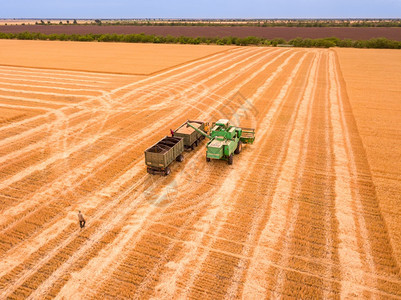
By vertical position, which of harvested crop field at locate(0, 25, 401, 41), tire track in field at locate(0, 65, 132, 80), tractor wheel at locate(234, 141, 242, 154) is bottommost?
tractor wheel at locate(234, 141, 242, 154)

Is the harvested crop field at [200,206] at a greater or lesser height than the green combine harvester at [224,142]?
lesser

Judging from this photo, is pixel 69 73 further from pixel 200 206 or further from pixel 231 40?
pixel 231 40

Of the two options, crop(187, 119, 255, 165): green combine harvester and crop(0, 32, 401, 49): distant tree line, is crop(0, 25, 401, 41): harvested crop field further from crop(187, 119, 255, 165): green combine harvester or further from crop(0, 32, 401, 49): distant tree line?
crop(187, 119, 255, 165): green combine harvester

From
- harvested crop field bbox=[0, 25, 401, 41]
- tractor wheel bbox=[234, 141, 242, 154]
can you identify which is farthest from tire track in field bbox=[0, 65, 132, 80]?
harvested crop field bbox=[0, 25, 401, 41]

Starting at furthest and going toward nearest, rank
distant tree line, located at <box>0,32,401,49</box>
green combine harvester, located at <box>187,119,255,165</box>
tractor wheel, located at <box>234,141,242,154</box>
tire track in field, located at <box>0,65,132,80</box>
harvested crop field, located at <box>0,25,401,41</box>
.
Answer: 1. harvested crop field, located at <box>0,25,401,41</box>
2. distant tree line, located at <box>0,32,401,49</box>
3. tire track in field, located at <box>0,65,132,80</box>
4. tractor wheel, located at <box>234,141,242,154</box>
5. green combine harvester, located at <box>187,119,255,165</box>

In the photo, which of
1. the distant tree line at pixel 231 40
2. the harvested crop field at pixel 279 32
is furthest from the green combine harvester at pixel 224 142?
the harvested crop field at pixel 279 32

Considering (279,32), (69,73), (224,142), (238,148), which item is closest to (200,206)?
(224,142)

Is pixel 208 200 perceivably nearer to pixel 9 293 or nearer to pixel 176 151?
pixel 176 151

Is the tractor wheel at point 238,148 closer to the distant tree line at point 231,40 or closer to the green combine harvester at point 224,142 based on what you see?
the green combine harvester at point 224,142

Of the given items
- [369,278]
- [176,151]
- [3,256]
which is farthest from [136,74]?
[369,278]

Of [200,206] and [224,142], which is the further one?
[224,142]
